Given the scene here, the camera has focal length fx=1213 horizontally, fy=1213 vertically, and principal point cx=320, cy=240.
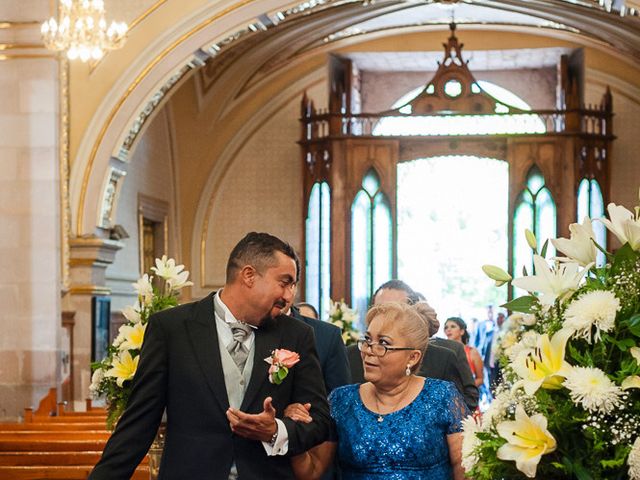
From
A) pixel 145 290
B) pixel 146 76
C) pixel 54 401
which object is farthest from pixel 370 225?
pixel 145 290

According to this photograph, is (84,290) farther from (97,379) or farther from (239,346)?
(239,346)

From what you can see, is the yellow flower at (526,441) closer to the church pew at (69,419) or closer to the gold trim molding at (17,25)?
the church pew at (69,419)

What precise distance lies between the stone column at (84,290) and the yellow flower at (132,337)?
693cm

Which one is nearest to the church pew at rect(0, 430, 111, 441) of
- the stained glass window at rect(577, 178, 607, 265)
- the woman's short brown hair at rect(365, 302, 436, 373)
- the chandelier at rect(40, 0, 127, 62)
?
the chandelier at rect(40, 0, 127, 62)

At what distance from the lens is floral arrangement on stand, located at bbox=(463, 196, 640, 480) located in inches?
103

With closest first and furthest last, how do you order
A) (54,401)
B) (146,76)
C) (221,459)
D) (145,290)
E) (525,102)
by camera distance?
(221,459)
(145,290)
(54,401)
(146,76)
(525,102)

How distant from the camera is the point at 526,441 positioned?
265cm

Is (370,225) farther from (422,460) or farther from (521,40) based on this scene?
(422,460)

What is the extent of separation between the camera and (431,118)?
1775 cm

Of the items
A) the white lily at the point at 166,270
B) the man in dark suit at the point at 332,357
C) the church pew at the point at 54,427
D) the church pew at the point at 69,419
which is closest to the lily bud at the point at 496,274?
the man in dark suit at the point at 332,357

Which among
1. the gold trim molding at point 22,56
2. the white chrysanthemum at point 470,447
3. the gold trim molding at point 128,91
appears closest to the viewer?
the white chrysanthemum at point 470,447

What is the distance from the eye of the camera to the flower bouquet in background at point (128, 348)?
584 centimetres

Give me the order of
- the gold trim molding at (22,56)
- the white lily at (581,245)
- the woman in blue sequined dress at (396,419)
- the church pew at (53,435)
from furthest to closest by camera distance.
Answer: the gold trim molding at (22,56) < the church pew at (53,435) < the woman in blue sequined dress at (396,419) < the white lily at (581,245)

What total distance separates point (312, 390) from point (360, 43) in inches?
591
